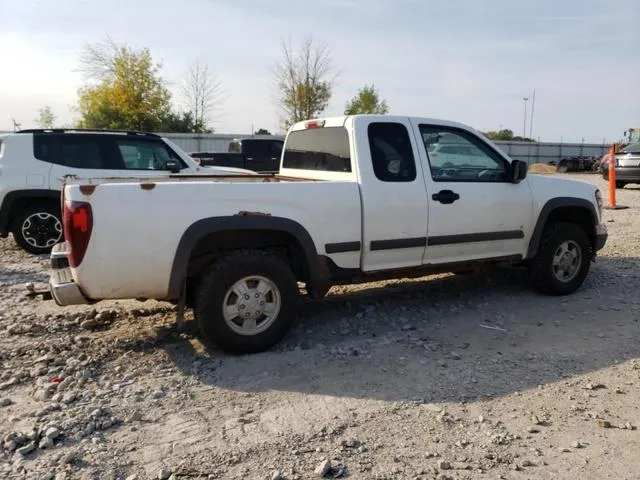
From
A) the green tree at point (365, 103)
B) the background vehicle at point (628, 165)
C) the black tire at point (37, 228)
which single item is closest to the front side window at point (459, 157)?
the black tire at point (37, 228)

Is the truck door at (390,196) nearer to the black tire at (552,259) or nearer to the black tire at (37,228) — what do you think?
the black tire at (552,259)

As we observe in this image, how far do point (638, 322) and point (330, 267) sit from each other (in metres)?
2.95

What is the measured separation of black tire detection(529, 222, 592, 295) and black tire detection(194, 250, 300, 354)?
285cm

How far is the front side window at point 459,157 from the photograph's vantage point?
5.24m

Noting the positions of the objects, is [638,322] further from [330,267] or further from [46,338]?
[46,338]

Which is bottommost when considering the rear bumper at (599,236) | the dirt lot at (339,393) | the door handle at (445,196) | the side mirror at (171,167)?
the dirt lot at (339,393)

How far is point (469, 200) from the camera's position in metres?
5.30

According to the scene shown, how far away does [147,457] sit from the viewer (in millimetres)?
3061

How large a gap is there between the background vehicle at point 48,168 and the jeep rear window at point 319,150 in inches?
73.7

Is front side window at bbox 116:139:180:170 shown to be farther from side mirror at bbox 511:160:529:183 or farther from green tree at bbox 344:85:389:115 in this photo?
green tree at bbox 344:85:389:115

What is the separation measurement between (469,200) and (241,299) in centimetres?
234

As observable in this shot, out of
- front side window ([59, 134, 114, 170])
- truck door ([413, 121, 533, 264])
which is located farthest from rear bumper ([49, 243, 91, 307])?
front side window ([59, 134, 114, 170])

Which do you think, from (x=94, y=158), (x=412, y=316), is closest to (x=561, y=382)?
(x=412, y=316)

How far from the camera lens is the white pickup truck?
4035 millimetres
